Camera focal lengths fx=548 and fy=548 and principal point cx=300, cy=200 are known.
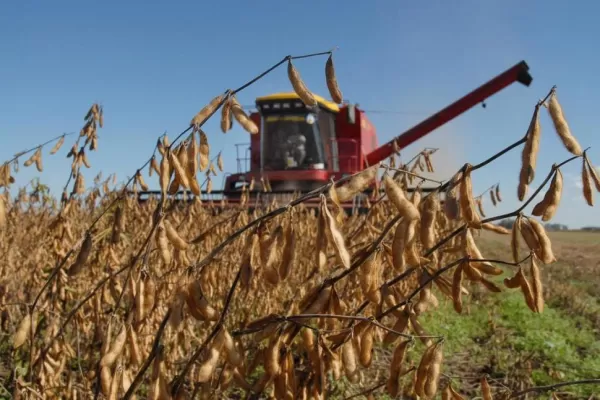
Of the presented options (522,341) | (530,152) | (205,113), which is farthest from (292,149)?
(530,152)

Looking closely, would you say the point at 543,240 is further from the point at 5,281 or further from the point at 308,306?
the point at 5,281

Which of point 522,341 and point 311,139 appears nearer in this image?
point 522,341

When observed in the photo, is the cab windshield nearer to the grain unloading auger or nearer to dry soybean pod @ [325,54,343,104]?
the grain unloading auger

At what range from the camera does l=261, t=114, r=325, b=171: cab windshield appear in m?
11.9

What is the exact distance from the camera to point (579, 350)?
463cm

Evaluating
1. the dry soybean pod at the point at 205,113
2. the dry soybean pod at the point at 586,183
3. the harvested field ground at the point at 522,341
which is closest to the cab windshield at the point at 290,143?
the harvested field ground at the point at 522,341

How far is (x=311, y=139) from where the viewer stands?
11.9 m

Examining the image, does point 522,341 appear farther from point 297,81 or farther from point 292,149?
point 292,149

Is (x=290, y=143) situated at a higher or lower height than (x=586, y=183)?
higher

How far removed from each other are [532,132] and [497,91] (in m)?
12.7

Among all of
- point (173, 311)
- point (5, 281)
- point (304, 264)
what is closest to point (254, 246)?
point (173, 311)

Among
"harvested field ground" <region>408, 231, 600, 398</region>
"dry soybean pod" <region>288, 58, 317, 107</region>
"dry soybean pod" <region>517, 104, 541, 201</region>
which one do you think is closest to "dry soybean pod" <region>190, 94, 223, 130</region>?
"dry soybean pod" <region>288, 58, 317, 107</region>

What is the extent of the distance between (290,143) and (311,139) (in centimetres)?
47

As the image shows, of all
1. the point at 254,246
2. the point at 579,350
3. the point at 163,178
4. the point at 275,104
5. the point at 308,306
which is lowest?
the point at 579,350
